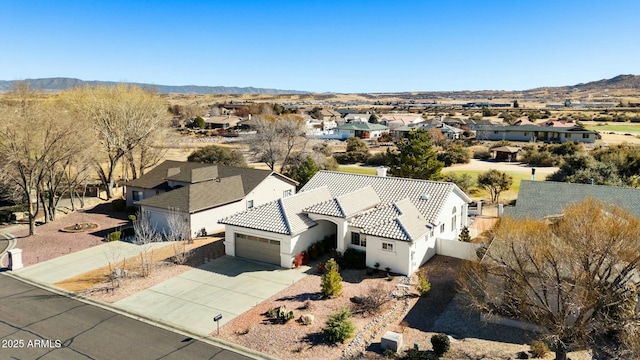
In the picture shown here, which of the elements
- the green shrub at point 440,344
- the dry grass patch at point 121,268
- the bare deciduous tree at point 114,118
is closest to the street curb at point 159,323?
the dry grass patch at point 121,268

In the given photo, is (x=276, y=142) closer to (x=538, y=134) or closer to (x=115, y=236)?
(x=115, y=236)

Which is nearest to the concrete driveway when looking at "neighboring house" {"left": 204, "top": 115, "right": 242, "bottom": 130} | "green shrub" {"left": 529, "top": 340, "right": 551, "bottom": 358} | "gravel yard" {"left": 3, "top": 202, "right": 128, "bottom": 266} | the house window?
the house window

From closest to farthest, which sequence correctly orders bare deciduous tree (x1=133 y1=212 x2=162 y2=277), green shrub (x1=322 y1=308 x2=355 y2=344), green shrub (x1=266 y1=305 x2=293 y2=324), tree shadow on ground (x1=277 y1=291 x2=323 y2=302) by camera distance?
green shrub (x1=322 y1=308 x2=355 y2=344) → green shrub (x1=266 y1=305 x2=293 y2=324) → tree shadow on ground (x1=277 y1=291 x2=323 y2=302) → bare deciduous tree (x1=133 y1=212 x2=162 y2=277)

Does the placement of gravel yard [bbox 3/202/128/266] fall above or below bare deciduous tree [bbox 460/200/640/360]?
below

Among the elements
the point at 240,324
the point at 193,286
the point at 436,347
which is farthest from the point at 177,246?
the point at 436,347

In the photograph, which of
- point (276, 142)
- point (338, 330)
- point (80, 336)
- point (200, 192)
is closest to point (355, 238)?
point (338, 330)

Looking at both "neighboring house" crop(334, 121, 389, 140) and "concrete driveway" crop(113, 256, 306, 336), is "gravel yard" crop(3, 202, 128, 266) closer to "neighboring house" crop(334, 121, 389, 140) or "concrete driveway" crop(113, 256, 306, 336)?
"concrete driveway" crop(113, 256, 306, 336)
